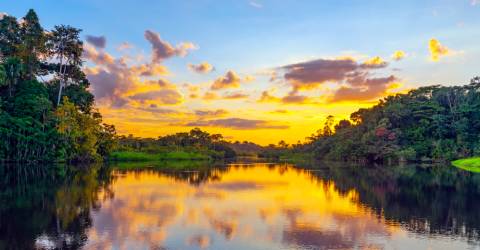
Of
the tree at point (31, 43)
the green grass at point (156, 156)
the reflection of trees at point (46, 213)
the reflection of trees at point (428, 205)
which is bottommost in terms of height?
the reflection of trees at point (46, 213)

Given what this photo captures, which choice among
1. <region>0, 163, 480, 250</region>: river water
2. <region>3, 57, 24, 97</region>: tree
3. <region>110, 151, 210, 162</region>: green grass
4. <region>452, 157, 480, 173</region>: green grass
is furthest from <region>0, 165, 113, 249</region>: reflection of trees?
<region>110, 151, 210, 162</region>: green grass

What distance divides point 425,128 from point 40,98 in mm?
65108

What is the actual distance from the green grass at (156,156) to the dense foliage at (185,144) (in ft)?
7.57

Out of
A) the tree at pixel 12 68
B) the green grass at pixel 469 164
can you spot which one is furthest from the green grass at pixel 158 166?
the green grass at pixel 469 164

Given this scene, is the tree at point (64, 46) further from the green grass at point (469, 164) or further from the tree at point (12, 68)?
the green grass at point (469, 164)

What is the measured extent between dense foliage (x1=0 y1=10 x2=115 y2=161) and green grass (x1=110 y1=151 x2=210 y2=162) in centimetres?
1845

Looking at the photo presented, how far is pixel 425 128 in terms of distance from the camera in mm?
79375

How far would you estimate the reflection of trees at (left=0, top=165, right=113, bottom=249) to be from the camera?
43.4ft

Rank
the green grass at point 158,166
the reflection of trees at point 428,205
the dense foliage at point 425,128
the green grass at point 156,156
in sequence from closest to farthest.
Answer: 1. the reflection of trees at point 428,205
2. the green grass at point 158,166
3. the dense foliage at point 425,128
4. the green grass at point 156,156

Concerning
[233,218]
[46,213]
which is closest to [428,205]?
[233,218]

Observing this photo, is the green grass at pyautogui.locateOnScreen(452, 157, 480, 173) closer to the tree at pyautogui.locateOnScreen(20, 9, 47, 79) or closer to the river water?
the river water

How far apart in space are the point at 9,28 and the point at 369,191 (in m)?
53.9

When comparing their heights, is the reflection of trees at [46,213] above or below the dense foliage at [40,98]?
below

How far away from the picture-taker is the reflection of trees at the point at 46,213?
43.4 ft
